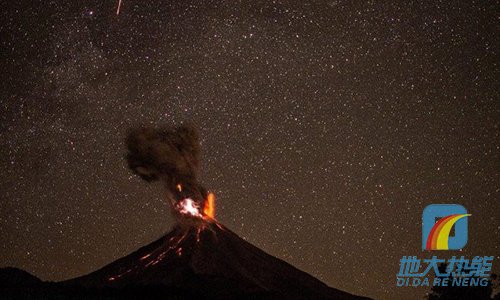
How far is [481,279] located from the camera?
1641 inches

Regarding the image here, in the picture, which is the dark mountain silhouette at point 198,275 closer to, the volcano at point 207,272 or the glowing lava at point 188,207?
the volcano at point 207,272

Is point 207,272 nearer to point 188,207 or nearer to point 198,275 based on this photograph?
point 198,275

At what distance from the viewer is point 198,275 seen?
161 ft

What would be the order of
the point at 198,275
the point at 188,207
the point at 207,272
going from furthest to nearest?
the point at 188,207 < the point at 207,272 < the point at 198,275

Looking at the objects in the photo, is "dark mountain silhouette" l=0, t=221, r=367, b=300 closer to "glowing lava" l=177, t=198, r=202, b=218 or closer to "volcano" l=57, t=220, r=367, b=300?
"volcano" l=57, t=220, r=367, b=300

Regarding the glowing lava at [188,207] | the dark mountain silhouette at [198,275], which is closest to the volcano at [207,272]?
the dark mountain silhouette at [198,275]

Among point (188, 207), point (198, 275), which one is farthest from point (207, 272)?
point (188, 207)

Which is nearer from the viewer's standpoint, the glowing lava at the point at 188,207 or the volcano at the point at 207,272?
the volcano at the point at 207,272

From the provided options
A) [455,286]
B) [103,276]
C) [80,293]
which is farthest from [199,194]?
[455,286]

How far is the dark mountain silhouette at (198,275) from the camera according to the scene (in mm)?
43688

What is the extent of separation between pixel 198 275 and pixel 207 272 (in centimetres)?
203

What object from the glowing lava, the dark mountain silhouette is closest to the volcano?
the dark mountain silhouette

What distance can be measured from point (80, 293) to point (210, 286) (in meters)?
10.6

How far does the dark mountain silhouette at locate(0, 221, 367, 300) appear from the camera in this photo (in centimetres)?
4369
